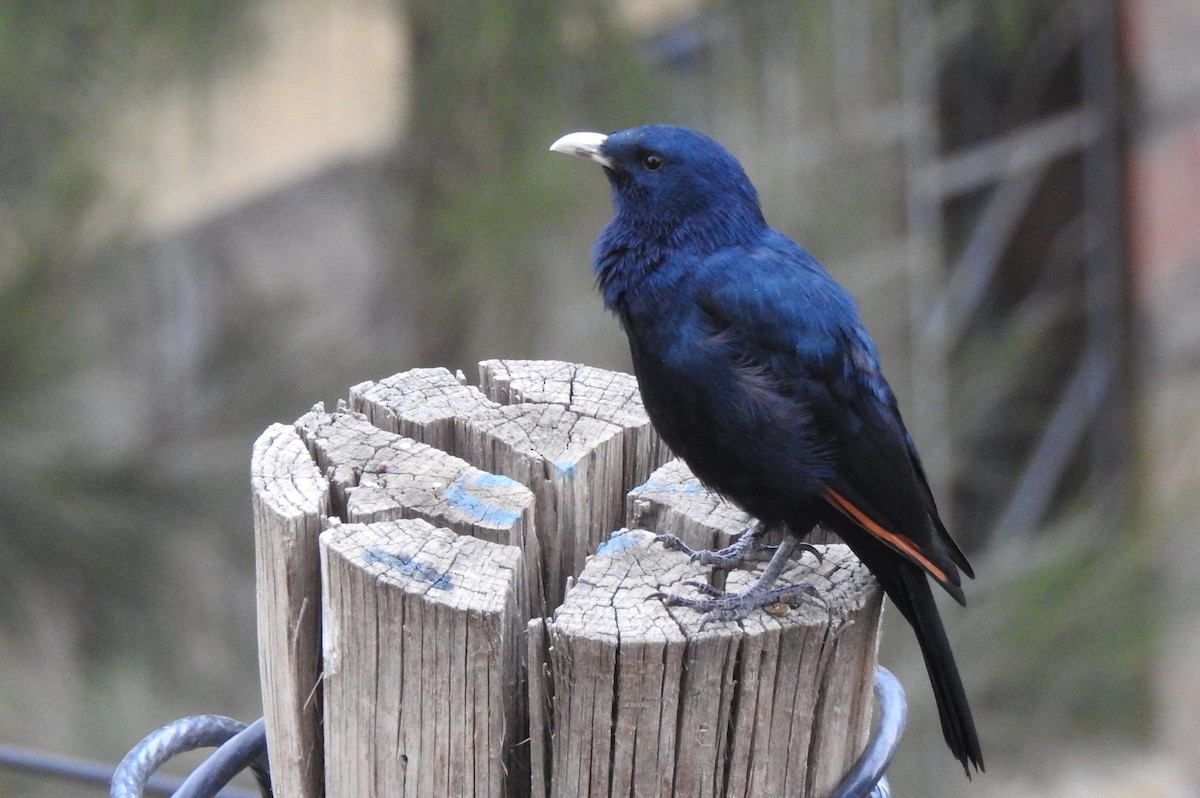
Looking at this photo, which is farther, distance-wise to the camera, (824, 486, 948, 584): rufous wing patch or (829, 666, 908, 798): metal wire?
(824, 486, 948, 584): rufous wing patch

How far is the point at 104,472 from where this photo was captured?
14.2 ft

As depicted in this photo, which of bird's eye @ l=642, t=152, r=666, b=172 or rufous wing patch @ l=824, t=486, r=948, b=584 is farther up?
bird's eye @ l=642, t=152, r=666, b=172

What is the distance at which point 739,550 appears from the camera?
203cm

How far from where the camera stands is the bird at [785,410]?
2076mm

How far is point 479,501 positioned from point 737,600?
0.35 meters

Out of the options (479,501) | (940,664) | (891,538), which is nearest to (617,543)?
(479,501)

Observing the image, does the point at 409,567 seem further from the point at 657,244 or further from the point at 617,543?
the point at 657,244

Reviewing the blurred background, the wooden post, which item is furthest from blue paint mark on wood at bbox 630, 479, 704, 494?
the blurred background

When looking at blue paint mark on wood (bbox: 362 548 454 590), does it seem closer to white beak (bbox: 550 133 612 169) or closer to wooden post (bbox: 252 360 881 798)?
wooden post (bbox: 252 360 881 798)

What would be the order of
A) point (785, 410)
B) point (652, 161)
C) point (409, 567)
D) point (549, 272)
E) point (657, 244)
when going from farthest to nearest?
point (549, 272)
point (652, 161)
point (657, 244)
point (785, 410)
point (409, 567)

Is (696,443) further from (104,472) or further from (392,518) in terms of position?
(104,472)

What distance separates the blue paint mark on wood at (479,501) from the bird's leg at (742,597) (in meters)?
0.22

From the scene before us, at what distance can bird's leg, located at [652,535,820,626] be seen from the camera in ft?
5.29

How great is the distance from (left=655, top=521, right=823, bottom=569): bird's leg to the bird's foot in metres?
0.08
